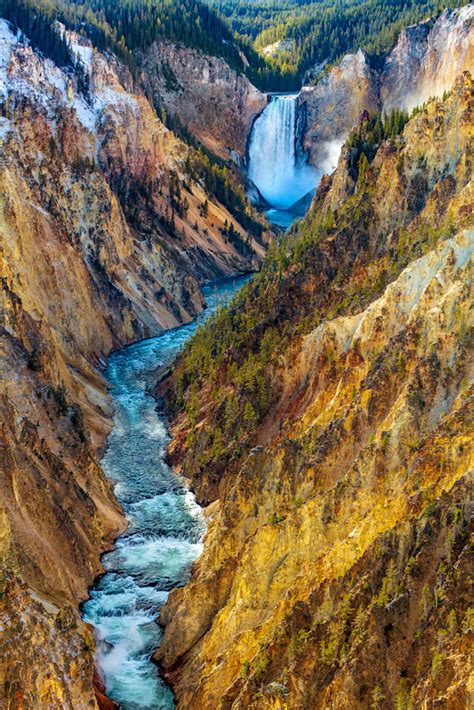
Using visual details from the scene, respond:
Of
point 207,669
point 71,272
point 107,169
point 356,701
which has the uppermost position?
point 107,169

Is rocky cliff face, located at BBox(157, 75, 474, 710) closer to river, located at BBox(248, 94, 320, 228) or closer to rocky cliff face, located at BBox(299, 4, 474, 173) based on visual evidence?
rocky cliff face, located at BBox(299, 4, 474, 173)

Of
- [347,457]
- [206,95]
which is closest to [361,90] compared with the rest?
[206,95]

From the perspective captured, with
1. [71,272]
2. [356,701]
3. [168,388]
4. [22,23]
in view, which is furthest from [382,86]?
[356,701]

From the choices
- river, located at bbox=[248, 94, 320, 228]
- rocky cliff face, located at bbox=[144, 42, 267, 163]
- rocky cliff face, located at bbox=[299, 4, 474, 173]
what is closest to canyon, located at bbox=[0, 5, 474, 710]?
rocky cliff face, located at bbox=[144, 42, 267, 163]

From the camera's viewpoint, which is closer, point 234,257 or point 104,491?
point 104,491

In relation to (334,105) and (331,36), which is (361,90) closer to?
(334,105)

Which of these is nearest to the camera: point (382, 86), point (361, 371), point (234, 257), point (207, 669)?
point (207, 669)

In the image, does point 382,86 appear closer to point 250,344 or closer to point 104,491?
point 250,344
